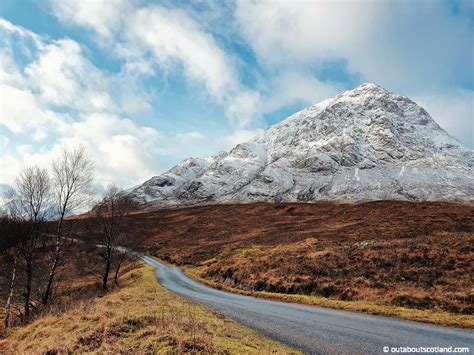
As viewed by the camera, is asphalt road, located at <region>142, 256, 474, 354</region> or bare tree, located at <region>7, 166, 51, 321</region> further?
bare tree, located at <region>7, 166, 51, 321</region>

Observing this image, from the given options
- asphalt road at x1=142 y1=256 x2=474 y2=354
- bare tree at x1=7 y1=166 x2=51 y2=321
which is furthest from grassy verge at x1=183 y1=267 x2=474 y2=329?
bare tree at x1=7 y1=166 x2=51 y2=321

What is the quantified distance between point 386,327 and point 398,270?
45.2 ft

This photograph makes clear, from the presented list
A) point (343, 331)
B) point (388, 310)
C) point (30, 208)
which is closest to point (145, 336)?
point (343, 331)

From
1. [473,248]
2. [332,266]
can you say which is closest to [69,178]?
[332,266]

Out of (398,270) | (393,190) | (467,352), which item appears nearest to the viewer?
(467,352)

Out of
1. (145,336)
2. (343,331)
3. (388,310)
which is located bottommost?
(145,336)

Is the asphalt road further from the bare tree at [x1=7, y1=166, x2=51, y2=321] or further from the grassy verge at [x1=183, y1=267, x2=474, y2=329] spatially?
the bare tree at [x1=7, y1=166, x2=51, y2=321]

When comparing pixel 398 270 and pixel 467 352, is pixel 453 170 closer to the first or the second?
pixel 398 270

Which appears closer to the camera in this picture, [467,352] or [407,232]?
[467,352]

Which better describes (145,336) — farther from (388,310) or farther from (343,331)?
(388,310)

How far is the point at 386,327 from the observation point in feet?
51.5

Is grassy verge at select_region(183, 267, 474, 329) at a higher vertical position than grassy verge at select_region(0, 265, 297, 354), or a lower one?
higher

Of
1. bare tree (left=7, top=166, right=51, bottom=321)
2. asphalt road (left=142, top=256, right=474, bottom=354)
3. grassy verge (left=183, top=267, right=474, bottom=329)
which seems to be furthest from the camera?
bare tree (left=7, top=166, right=51, bottom=321)

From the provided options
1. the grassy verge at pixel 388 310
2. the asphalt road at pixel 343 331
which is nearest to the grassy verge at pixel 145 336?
the asphalt road at pixel 343 331
